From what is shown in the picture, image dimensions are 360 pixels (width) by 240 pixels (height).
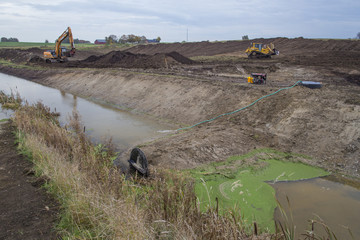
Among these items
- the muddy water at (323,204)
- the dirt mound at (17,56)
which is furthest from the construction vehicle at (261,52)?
the dirt mound at (17,56)

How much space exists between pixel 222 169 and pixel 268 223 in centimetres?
232

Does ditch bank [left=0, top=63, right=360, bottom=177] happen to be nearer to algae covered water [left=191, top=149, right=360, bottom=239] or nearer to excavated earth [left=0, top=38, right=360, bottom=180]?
excavated earth [left=0, top=38, right=360, bottom=180]

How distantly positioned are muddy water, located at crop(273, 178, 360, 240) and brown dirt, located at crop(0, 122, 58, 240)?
174 inches

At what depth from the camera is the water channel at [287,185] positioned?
211 inches

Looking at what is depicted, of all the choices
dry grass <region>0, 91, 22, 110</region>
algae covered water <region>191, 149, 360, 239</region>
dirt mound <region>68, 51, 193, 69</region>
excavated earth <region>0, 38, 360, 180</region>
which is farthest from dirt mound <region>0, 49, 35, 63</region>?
algae covered water <region>191, 149, 360, 239</region>

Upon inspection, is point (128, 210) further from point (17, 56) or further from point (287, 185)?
point (17, 56)

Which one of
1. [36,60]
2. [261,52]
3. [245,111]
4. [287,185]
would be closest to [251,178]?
[287,185]

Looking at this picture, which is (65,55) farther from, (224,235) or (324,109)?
(224,235)

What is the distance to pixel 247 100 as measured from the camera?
460 inches

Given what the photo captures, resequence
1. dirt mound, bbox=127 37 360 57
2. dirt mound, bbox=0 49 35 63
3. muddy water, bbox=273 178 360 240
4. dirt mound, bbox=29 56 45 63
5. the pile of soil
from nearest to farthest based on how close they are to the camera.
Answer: muddy water, bbox=273 178 360 240 < dirt mound, bbox=127 37 360 57 < dirt mound, bbox=29 56 45 63 < the pile of soil < dirt mound, bbox=0 49 35 63

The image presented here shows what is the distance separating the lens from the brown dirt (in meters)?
4.37

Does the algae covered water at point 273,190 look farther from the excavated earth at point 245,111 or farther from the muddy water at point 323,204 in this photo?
the excavated earth at point 245,111

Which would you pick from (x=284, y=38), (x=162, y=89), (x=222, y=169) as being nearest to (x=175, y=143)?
(x=222, y=169)

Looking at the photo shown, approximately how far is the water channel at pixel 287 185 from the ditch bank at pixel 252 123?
1.07m
